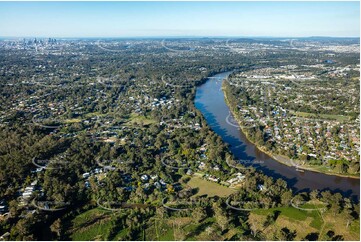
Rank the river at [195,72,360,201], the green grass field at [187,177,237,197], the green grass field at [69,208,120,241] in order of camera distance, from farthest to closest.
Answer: the river at [195,72,360,201] → the green grass field at [187,177,237,197] → the green grass field at [69,208,120,241]

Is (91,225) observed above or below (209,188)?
below

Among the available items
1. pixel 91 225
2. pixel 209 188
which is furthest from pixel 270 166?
pixel 91 225

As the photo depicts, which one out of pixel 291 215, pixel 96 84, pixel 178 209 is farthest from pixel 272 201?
pixel 96 84

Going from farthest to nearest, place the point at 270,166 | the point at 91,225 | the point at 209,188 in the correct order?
the point at 270,166, the point at 209,188, the point at 91,225

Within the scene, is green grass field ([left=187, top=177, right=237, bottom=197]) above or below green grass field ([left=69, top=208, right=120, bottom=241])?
above

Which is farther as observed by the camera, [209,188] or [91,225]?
[209,188]

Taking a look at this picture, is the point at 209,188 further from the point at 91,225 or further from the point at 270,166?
the point at 91,225

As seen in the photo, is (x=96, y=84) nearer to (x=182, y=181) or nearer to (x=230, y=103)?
(x=230, y=103)

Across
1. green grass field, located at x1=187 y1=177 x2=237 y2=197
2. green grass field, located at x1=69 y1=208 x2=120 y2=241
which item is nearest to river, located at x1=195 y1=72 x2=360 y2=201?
green grass field, located at x1=187 y1=177 x2=237 y2=197

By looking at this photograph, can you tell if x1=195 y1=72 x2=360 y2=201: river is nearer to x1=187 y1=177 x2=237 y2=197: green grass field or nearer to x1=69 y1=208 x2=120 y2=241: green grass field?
x1=187 y1=177 x2=237 y2=197: green grass field
